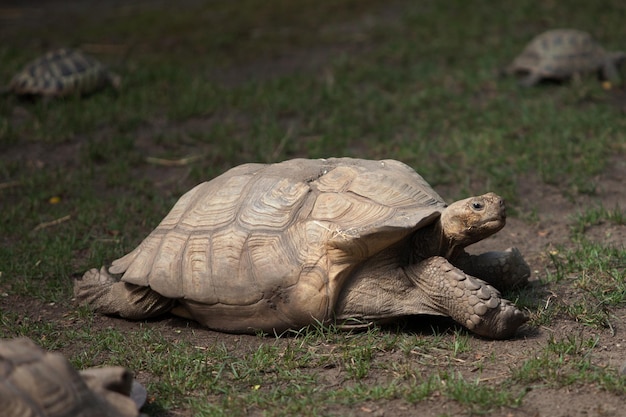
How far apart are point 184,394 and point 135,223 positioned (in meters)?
2.60

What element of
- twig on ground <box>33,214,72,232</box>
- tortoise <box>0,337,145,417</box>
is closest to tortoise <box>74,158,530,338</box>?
tortoise <box>0,337,145,417</box>

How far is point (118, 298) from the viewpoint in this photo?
5.01 metres

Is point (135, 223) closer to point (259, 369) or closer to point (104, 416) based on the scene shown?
point (259, 369)

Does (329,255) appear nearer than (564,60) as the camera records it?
Yes

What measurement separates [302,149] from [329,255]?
135 inches

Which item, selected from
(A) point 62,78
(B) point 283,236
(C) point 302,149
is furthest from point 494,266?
(A) point 62,78

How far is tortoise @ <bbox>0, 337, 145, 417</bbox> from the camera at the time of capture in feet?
10.5

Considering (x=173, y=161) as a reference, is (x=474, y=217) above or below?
above

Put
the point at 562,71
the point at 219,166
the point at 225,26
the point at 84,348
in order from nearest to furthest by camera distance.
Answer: the point at 84,348, the point at 219,166, the point at 562,71, the point at 225,26

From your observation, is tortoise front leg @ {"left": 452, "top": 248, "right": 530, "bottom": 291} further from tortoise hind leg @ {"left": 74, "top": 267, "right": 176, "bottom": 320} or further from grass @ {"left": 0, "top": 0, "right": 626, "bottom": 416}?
tortoise hind leg @ {"left": 74, "top": 267, "right": 176, "bottom": 320}

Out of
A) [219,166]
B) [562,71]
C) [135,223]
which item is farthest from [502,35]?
[135,223]

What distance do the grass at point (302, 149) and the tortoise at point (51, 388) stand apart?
52 centimetres

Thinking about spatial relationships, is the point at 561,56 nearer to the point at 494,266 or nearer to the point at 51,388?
the point at 494,266

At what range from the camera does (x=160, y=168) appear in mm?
7578
